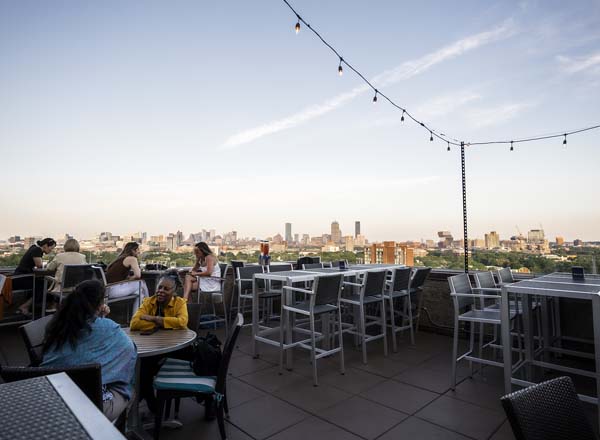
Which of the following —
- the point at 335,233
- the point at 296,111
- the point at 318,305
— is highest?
the point at 296,111

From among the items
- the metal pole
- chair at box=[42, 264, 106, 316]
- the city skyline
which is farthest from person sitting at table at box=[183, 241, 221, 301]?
the metal pole

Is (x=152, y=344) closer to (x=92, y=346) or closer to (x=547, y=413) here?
(x=92, y=346)

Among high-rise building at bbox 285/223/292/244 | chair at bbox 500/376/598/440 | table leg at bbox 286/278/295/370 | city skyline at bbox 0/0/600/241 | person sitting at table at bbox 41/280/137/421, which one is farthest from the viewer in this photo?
high-rise building at bbox 285/223/292/244

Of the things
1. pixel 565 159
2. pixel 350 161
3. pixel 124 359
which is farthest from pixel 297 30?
pixel 350 161

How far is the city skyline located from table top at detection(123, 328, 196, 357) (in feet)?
11.3

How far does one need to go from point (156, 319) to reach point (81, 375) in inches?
44.0

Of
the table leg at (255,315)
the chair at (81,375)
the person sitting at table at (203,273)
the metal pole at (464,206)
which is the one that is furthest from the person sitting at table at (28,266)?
the metal pole at (464,206)

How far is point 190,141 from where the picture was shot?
879 cm

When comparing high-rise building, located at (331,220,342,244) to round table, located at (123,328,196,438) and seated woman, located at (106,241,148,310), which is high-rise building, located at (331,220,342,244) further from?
round table, located at (123,328,196,438)

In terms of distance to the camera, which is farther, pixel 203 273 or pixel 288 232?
pixel 288 232

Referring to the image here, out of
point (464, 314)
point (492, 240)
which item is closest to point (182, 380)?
point (464, 314)

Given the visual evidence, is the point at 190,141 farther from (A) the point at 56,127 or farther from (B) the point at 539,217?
(B) the point at 539,217

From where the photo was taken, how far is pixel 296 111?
339 inches

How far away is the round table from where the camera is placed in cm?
204
